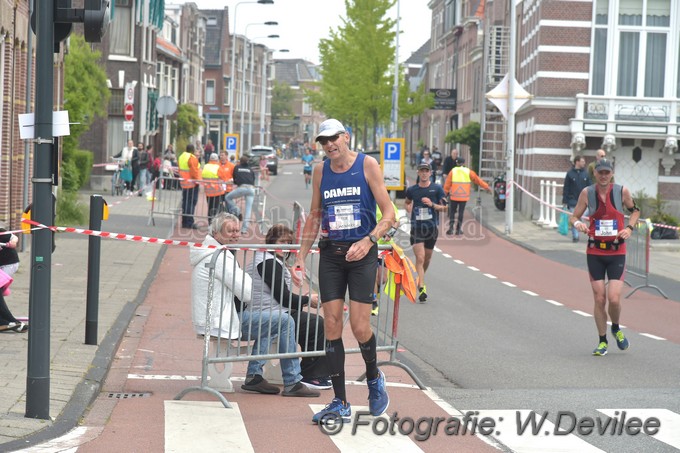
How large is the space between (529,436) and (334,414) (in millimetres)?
1232

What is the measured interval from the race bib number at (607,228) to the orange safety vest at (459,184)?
608 inches

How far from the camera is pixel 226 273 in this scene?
8.38 m

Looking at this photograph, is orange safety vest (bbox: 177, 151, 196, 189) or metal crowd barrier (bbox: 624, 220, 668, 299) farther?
orange safety vest (bbox: 177, 151, 196, 189)

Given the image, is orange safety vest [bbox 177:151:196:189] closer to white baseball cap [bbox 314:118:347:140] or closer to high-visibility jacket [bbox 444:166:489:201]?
high-visibility jacket [bbox 444:166:489:201]

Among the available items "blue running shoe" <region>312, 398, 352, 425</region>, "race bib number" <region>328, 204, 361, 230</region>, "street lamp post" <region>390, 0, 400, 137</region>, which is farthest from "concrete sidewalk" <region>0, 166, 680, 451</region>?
"street lamp post" <region>390, 0, 400, 137</region>

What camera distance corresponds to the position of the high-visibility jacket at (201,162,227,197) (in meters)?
25.9

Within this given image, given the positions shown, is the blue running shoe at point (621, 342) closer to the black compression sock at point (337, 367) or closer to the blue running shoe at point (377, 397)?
the blue running shoe at point (377, 397)

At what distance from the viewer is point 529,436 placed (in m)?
7.18

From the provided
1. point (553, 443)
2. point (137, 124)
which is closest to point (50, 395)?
point (553, 443)

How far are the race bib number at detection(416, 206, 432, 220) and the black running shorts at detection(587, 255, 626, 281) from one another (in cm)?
504

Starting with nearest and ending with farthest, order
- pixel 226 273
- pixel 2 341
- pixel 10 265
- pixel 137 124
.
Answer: pixel 226 273
pixel 2 341
pixel 10 265
pixel 137 124

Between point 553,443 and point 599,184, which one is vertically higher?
point 599,184

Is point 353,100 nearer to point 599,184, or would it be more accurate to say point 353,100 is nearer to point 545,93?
point 545,93

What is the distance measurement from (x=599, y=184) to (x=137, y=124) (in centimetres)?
4197
